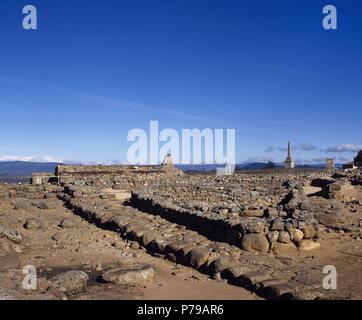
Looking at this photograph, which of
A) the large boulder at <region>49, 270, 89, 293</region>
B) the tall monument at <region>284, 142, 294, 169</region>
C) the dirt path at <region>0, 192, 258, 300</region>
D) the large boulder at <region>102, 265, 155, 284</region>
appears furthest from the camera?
the tall monument at <region>284, 142, 294, 169</region>

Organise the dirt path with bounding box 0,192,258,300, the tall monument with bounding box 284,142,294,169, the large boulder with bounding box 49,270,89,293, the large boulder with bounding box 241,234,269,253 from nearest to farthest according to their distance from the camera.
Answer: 1. the dirt path with bounding box 0,192,258,300
2. the large boulder with bounding box 49,270,89,293
3. the large boulder with bounding box 241,234,269,253
4. the tall monument with bounding box 284,142,294,169

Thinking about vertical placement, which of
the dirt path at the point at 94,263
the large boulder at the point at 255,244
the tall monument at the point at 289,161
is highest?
the tall monument at the point at 289,161

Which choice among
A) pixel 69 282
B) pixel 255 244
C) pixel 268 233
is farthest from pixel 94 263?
pixel 268 233

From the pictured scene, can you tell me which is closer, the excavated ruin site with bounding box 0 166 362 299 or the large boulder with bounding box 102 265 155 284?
the excavated ruin site with bounding box 0 166 362 299

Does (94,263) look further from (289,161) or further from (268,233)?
(289,161)

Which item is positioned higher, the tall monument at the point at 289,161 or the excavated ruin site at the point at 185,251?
the tall monument at the point at 289,161

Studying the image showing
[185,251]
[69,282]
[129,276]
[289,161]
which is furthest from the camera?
[289,161]

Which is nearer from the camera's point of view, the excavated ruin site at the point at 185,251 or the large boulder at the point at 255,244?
the excavated ruin site at the point at 185,251

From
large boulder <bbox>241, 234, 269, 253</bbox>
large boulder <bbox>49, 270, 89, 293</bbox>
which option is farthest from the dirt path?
large boulder <bbox>241, 234, 269, 253</bbox>

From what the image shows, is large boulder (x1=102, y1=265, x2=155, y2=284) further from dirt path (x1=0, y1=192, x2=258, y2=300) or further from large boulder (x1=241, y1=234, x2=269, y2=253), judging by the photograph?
large boulder (x1=241, y1=234, x2=269, y2=253)

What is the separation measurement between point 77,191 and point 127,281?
43.0 feet

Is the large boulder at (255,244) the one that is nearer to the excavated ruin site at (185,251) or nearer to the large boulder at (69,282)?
the excavated ruin site at (185,251)

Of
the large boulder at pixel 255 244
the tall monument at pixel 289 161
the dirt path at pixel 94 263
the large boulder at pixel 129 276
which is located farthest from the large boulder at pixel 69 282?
the tall monument at pixel 289 161
